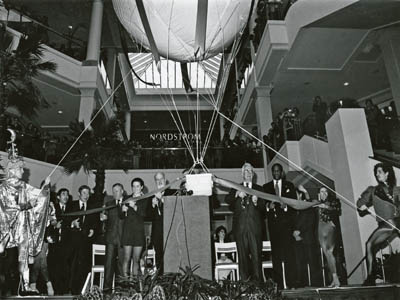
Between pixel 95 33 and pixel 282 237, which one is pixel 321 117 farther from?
pixel 95 33

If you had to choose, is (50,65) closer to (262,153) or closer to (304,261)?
(262,153)

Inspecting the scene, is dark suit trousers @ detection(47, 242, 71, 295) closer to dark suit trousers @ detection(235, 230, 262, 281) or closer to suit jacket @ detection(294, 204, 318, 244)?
dark suit trousers @ detection(235, 230, 262, 281)

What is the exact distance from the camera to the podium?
321 centimetres

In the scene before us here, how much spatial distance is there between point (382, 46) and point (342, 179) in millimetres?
4717

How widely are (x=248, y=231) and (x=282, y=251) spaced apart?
47.0 inches

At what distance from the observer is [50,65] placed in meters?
8.97

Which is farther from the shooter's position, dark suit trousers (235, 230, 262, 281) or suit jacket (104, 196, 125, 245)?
suit jacket (104, 196, 125, 245)

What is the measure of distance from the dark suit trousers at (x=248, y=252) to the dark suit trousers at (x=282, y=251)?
891mm

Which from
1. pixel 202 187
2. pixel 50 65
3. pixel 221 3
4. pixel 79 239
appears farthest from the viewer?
pixel 50 65

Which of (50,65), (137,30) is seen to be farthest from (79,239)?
(50,65)

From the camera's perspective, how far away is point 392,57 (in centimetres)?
955

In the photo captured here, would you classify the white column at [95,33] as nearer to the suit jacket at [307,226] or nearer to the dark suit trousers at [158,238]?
the dark suit trousers at [158,238]

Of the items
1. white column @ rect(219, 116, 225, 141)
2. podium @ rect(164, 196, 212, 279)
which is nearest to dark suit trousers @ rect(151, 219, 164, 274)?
podium @ rect(164, 196, 212, 279)

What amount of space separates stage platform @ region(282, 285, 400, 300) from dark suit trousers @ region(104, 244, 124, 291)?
245 cm
